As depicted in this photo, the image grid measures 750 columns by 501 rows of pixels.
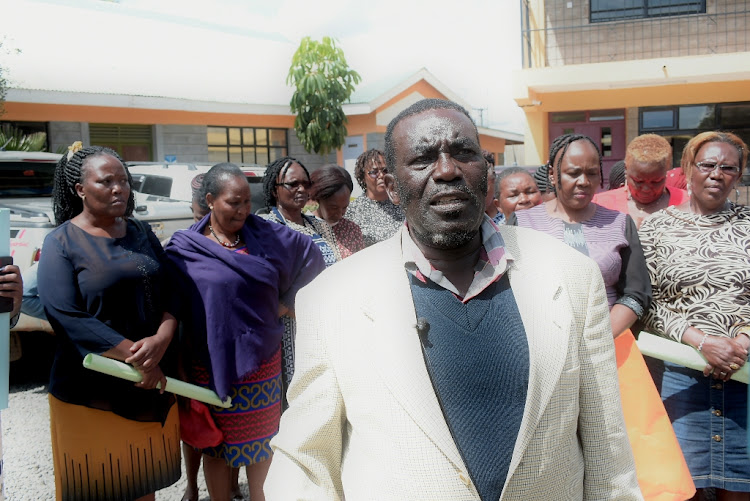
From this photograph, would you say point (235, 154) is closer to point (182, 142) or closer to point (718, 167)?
point (182, 142)

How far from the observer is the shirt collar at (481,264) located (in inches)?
68.2

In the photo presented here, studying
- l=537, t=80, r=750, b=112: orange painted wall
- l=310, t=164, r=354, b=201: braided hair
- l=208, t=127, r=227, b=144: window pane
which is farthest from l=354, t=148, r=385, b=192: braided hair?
l=208, t=127, r=227, b=144: window pane

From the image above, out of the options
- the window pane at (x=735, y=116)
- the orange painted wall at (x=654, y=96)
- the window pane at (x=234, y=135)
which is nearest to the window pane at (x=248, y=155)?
the window pane at (x=234, y=135)

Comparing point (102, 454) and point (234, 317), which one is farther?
point (234, 317)

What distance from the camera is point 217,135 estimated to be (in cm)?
1772

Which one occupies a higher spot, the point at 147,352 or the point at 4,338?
the point at 4,338

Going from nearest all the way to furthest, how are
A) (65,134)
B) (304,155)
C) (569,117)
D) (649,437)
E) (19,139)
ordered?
(649,437) → (569,117) → (19,139) → (65,134) → (304,155)

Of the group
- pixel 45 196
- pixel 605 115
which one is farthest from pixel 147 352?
pixel 605 115

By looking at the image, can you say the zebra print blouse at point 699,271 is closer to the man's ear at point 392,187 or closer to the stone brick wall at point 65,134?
the man's ear at point 392,187

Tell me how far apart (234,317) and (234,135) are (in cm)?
1534

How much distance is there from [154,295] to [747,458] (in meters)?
2.92

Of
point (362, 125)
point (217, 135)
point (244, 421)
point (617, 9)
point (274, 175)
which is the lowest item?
point (244, 421)

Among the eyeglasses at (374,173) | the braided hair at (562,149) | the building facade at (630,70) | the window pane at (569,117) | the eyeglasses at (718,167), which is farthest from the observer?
the window pane at (569,117)

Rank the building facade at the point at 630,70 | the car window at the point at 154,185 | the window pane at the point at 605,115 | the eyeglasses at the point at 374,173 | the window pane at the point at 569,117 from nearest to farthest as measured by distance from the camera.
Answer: the eyeglasses at the point at 374,173 < the car window at the point at 154,185 < the building facade at the point at 630,70 < the window pane at the point at 605,115 < the window pane at the point at 569,117
